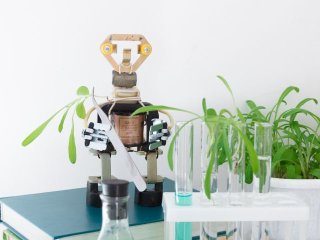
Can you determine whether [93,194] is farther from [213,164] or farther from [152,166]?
[213,164]

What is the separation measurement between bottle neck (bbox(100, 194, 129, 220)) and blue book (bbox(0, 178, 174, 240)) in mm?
137

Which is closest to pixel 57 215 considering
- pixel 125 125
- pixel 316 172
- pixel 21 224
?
pixel 21 224

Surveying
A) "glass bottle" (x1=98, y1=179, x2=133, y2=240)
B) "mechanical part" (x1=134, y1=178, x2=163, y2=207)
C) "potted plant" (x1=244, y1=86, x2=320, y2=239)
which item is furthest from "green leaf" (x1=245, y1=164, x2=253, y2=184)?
"glass bottle" (x1=98, y1=179, x2=133, y2=240)

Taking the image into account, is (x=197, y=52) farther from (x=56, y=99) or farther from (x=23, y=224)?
(x=23, y=224)

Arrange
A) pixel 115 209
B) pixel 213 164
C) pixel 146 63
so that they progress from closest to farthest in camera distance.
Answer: pixel 115 209 < pixel 213 164 < pixel 146 63

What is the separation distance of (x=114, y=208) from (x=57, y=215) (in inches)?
8.7

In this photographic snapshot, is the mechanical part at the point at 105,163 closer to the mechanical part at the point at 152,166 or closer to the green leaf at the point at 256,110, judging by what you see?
the mechanical part at the point at 152,166

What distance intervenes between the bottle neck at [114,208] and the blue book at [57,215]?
0.45ft

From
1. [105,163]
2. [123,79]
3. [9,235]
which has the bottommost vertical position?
[9,235]

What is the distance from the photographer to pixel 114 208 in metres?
0.69

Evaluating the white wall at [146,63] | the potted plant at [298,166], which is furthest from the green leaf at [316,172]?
the white wall at [146,63]

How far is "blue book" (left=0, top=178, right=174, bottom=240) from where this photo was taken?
32.7 inches

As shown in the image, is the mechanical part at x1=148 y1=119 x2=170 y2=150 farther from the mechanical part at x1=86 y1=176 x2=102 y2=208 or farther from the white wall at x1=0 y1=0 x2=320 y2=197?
the white wall at x1=0 y1=0 x2=320 y2=197

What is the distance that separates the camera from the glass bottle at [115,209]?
683 millimetres
